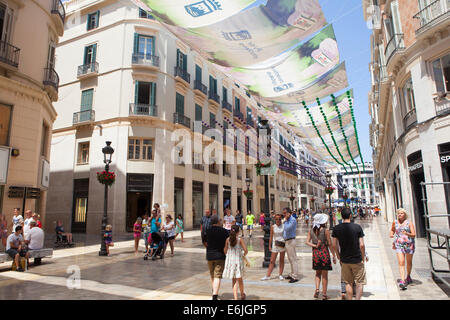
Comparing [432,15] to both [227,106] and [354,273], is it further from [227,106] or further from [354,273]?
[227,106]

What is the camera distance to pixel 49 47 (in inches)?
620

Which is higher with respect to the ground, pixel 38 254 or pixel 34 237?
pixel 34 237

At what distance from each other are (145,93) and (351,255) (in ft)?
70.4

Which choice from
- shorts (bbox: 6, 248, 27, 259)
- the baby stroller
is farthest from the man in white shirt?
the baby stroller

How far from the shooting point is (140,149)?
72.4 ft

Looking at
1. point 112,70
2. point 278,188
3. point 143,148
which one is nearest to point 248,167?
point 278,188

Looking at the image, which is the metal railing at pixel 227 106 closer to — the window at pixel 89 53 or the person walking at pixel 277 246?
the window at pixel 89 53

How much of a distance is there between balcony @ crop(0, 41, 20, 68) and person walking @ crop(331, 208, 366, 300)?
49.3 feet

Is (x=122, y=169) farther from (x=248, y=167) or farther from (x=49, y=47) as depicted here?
(x=248, y=167)

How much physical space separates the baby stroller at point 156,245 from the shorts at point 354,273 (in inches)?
298

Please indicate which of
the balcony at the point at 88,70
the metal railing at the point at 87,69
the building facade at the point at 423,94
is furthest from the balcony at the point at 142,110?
the building facade at the point at 423,94

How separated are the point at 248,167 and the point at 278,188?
12694 millimetres

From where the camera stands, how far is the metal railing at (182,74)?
80.3 ft

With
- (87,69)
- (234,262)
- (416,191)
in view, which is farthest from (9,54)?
(416,191)
